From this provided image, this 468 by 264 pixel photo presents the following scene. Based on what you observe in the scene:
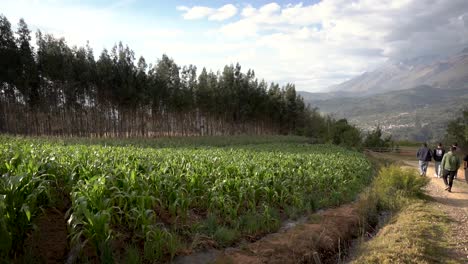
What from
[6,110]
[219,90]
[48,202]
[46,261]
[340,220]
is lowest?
[340,220]

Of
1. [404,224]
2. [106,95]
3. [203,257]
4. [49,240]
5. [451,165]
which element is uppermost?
[106,95]

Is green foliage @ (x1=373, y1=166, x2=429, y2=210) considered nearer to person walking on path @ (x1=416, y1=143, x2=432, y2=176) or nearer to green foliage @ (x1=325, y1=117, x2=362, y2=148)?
person walking on path @ (x1=416, y1=143, x2=432, y2=176)

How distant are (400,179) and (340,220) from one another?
16.7 ft

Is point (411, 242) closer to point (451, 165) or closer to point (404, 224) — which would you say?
point (404, 224)

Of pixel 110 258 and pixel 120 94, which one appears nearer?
pixel 110 258

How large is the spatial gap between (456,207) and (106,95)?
3473 cm

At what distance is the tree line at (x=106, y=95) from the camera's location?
30.1 m

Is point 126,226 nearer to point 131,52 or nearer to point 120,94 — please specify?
point 120,94

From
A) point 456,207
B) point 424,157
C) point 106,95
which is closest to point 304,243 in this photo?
point 456,207

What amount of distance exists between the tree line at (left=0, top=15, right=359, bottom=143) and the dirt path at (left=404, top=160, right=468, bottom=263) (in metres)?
31.7

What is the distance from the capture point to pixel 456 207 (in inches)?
405

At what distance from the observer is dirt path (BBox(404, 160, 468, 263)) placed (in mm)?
6672

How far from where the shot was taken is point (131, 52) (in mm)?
38062

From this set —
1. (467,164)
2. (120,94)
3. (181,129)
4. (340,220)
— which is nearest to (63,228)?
(340,220)
